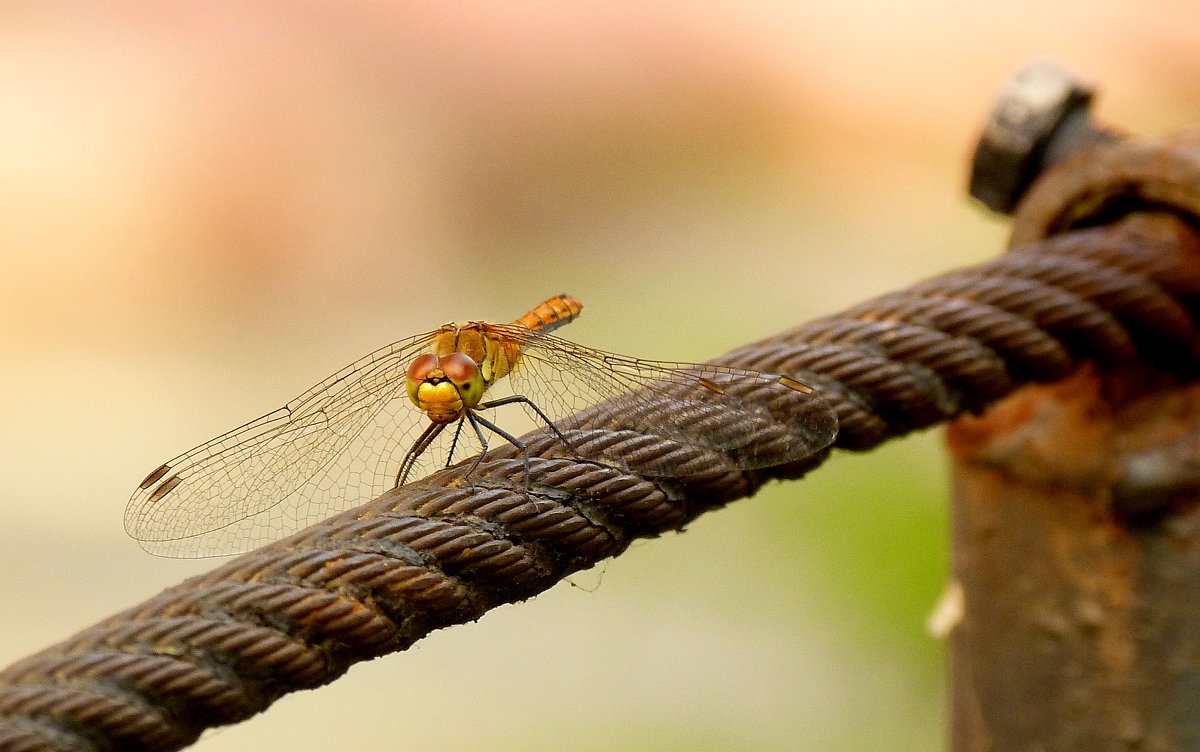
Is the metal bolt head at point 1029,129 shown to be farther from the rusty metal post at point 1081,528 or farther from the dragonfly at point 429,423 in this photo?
the dragonfly at point 429,423

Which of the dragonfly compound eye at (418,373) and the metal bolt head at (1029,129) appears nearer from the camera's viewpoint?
the dragonfly compound eye at (418,373)

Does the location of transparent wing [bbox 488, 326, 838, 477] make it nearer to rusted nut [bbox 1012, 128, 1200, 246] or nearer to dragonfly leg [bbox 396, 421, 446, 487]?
dragonfly leg [bbox 396, 421, 446, 487]

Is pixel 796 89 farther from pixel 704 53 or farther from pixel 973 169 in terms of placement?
pixel 973 169

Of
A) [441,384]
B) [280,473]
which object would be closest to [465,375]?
[441,384]

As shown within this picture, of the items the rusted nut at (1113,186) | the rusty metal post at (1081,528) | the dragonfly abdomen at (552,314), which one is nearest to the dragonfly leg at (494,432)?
the dragonfly abdomen at (552,314)

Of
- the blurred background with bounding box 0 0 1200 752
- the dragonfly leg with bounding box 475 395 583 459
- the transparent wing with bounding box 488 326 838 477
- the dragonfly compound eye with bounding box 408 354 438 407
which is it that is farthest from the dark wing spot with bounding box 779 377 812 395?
the blurred background with bounding box 0 0 1200 752

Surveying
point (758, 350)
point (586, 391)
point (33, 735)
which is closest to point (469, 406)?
point (586, 391)

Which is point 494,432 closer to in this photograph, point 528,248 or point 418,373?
point 418,373
